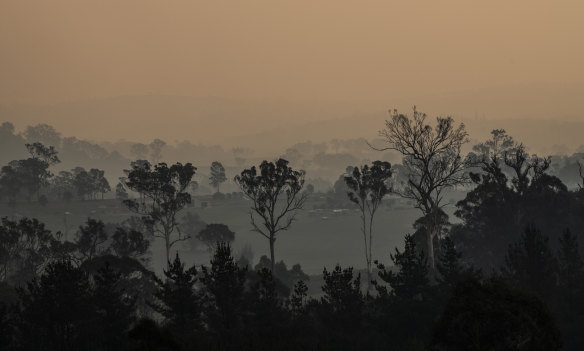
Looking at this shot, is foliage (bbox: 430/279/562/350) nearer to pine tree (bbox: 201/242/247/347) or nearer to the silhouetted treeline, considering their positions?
the silhouetted treeline

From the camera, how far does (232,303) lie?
3856 cm

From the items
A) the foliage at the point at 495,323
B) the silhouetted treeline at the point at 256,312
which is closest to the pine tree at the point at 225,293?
the silhouetted treeline at the point at 256,312

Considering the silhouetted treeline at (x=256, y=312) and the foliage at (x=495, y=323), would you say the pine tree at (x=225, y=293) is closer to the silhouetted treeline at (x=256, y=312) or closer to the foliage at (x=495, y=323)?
the silhouetted treeline at (x=256, y=312)

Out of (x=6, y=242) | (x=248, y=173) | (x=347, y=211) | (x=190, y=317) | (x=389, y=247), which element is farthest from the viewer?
(x=347, y=211)

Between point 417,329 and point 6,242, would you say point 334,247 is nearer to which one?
point 6,242

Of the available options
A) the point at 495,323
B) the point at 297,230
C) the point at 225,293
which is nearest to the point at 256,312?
the point at 225,293

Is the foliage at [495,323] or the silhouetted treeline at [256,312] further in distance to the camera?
the silhouetted treeline at [256,312]

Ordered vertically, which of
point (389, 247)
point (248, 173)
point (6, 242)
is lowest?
point (389, 247)

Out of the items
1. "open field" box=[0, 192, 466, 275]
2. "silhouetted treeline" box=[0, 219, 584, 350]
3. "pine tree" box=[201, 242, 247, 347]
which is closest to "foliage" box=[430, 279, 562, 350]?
"silhouetted treeline" box=[0, 219, 584, 350]

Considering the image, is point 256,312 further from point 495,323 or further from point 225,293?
point 495,323

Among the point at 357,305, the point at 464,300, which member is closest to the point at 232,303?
the point at 357,305

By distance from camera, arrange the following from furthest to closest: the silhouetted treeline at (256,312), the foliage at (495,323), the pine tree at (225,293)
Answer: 1. the pine tree at (225,293)
2. the silhouetted treeline at (256,312)
3. the foliage at (495,323)

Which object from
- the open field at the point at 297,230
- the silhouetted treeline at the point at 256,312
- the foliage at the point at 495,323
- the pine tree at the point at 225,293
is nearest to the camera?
the foliage at the point at 495,323

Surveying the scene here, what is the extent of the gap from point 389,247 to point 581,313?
119m
